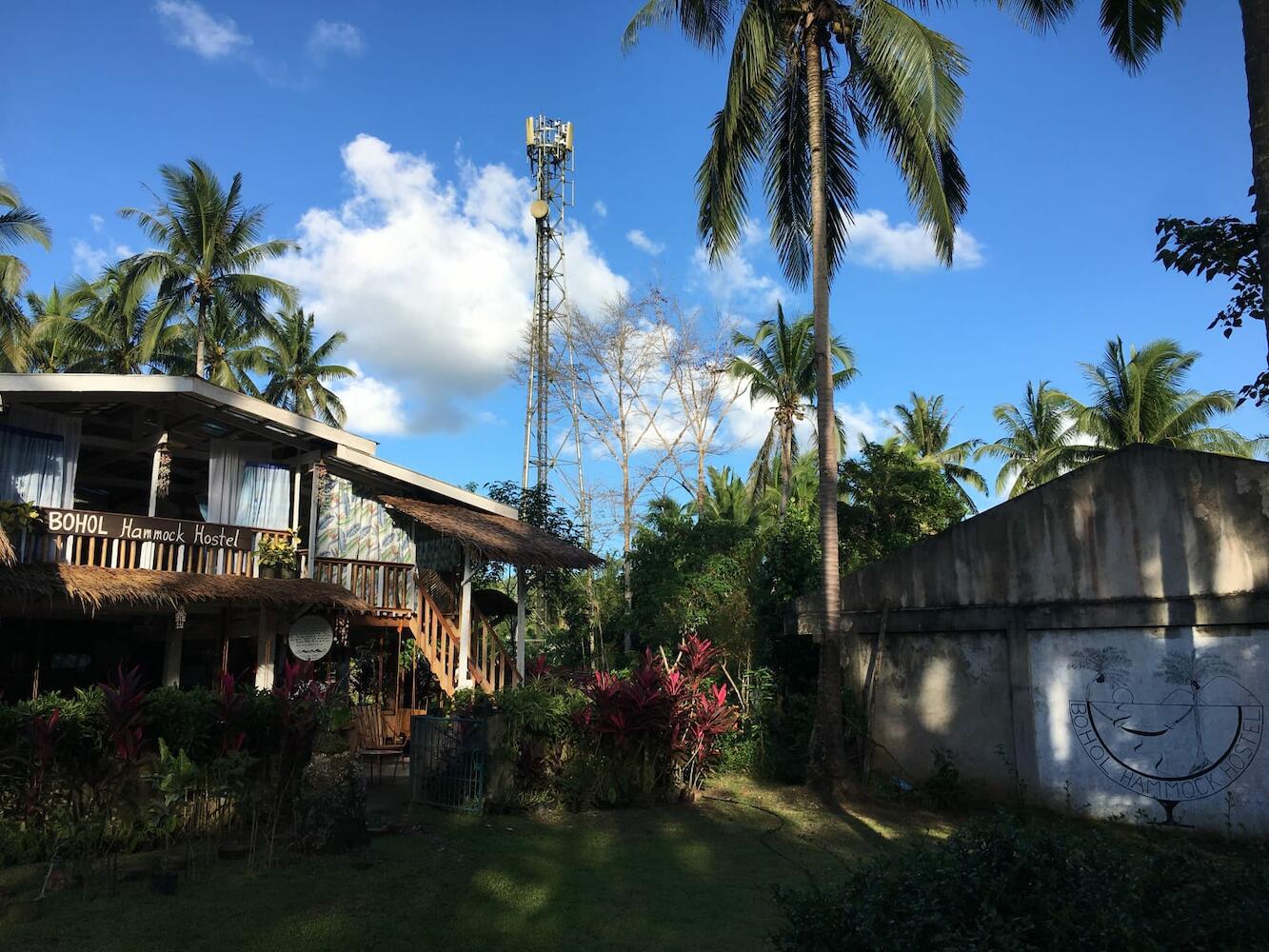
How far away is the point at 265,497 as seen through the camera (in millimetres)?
14344

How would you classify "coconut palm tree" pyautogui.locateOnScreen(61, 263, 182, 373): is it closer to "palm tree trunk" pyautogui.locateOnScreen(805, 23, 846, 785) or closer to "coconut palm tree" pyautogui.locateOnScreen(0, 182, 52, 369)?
"coconut palm tree" pyautogui.locateOnScreen(0, 182, 52, 369)

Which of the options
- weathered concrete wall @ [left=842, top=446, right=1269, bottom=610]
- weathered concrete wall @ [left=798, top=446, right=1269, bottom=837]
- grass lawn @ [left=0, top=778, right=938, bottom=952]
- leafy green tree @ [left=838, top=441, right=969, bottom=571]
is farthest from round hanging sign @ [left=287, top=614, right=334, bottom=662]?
leafy green tree @ [left=838, top=441, right=969, bottom=571]

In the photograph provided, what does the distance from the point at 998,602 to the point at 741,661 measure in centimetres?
603

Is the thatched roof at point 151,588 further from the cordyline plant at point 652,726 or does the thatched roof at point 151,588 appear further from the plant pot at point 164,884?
the plant pot at point 164,884

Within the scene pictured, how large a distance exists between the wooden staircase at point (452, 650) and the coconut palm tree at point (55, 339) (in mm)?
21157

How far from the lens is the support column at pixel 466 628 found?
571 inches

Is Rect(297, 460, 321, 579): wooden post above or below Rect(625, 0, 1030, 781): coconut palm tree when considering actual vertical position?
below

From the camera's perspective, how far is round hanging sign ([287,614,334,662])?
12852mm

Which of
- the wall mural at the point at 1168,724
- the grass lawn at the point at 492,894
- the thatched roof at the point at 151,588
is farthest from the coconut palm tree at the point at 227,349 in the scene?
the wall mural at the point at 1168,724

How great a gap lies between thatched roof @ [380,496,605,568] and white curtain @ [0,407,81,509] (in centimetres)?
472

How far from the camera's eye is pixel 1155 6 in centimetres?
833

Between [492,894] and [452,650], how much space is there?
8764 millimetres

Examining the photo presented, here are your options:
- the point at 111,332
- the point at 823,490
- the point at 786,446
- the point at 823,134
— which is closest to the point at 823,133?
the point at 823,134

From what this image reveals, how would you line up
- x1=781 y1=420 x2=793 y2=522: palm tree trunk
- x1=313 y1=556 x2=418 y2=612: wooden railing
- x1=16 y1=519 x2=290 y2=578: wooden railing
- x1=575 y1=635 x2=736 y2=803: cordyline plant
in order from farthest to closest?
1. x1=781 y1=420 x2=793 y2=522: palm tree trunk
2. x1=313 y1=556 x2=418 y2=612: wooden railing
3. x1=16 y1=519 x2=290 y2=578: wooden railing
4. x1=575 y1=635 x2=736 y2=803: cordyline plant
